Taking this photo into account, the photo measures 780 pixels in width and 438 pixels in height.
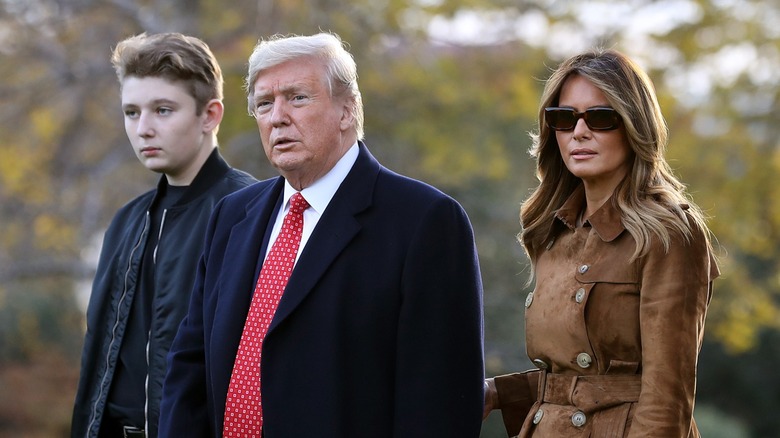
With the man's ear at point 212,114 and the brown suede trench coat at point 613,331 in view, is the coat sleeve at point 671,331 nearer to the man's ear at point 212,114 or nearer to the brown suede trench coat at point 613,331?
the brown suede trench coat at point 613,331

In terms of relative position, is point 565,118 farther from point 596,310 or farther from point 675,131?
point 675,131

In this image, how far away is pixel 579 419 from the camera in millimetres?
3312

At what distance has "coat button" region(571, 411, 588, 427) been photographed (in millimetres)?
3307

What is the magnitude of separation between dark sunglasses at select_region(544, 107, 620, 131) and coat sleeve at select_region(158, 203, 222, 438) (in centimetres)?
120

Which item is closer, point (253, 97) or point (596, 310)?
point (596, 310)

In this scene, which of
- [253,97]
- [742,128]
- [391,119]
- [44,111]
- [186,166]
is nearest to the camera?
[253,97]

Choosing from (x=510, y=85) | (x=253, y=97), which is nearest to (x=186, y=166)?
(x=253, y=97)

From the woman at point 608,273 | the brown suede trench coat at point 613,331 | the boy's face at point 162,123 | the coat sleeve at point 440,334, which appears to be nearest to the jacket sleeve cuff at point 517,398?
the woman at point 608,273

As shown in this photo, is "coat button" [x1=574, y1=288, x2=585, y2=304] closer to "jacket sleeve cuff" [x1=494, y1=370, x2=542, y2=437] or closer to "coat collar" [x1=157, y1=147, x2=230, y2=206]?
"jacket sleeve cuff" [x1=494, y1=370, x2=542, y2=437]

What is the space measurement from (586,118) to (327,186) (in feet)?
2.62

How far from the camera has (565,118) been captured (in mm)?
3549

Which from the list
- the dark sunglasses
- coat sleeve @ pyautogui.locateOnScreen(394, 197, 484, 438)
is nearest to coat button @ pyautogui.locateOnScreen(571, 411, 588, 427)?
coat sleeve @ pyautogui.locateOnScreen(394, 197, 484, 438)

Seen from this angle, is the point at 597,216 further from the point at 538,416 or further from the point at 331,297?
the point at 331,297

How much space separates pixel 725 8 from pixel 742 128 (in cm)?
157
